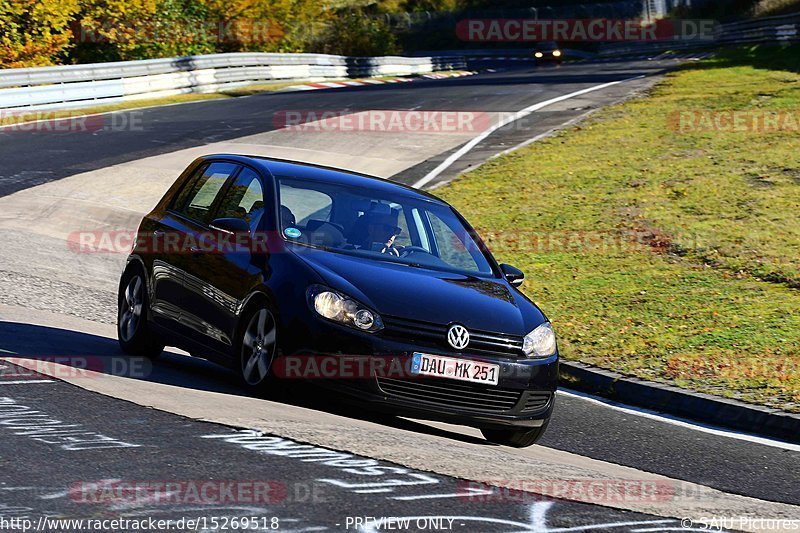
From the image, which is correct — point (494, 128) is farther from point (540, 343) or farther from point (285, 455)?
point (285, 455)

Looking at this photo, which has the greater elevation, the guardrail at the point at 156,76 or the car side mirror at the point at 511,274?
the guardrail at the point at 156,76

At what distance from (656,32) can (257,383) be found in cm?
7291

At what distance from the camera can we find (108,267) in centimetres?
1509

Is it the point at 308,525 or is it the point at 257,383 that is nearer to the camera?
the point at 308,525

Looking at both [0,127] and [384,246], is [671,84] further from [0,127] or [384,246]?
[384,246]

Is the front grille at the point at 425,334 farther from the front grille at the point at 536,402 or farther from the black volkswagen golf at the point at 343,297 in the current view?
the front grille at the point at 536,402

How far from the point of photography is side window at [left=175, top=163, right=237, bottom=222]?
9477mm

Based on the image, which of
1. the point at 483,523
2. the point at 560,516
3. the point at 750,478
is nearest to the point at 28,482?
the point at 483,523

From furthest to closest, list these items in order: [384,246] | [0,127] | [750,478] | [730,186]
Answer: [0,127], [730,186], [384,246], [750,478]

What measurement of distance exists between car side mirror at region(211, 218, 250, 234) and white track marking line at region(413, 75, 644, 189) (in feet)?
→ 40.5

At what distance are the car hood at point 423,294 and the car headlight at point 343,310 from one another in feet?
0.16

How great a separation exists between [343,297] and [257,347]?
0.76m

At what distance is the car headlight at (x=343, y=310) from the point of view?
300 inches

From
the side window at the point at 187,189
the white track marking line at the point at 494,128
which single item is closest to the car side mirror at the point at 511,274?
the side window at the point at 187,189
